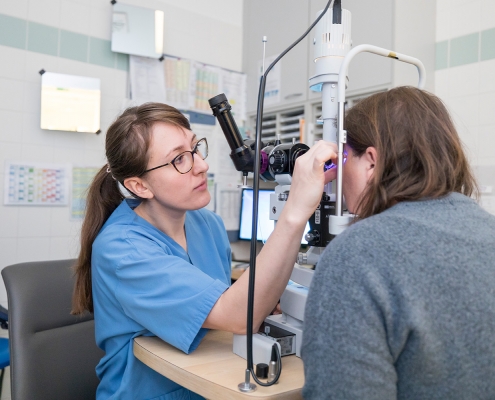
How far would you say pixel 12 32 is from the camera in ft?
6.98

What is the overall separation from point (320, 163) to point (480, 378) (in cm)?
41

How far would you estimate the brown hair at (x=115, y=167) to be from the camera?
112 centimetres

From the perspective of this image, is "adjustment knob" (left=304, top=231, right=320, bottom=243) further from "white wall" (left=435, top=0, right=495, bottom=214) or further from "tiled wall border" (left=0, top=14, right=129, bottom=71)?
"tiled wall border" (left=0, top=14, right=129, bottom=71)

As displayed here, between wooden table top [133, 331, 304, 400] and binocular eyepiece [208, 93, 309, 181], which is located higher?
binocular eyepiece [208, 93, 309, 181]

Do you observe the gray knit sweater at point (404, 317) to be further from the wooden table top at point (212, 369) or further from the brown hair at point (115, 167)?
the brown hair at point (115, 167)

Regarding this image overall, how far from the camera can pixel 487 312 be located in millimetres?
594

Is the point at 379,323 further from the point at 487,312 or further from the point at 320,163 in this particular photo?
the point at 320,163

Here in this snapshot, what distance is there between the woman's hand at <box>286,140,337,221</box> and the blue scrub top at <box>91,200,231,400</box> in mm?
235

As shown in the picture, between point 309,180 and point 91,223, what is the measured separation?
0.65m

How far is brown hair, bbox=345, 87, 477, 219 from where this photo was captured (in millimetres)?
693

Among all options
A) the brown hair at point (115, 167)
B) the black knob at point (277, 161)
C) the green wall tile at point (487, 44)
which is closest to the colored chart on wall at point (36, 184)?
the brown hair at point (115, 167)

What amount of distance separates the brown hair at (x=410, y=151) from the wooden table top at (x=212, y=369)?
0.32 m

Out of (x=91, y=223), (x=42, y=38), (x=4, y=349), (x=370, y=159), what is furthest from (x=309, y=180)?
(x=42, y=38)

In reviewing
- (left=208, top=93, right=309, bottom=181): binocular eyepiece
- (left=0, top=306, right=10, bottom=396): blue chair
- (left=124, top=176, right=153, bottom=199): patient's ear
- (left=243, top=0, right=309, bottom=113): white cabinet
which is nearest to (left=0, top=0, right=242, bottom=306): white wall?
(left=0, top=306, right=10, bottom=396): blue chair
